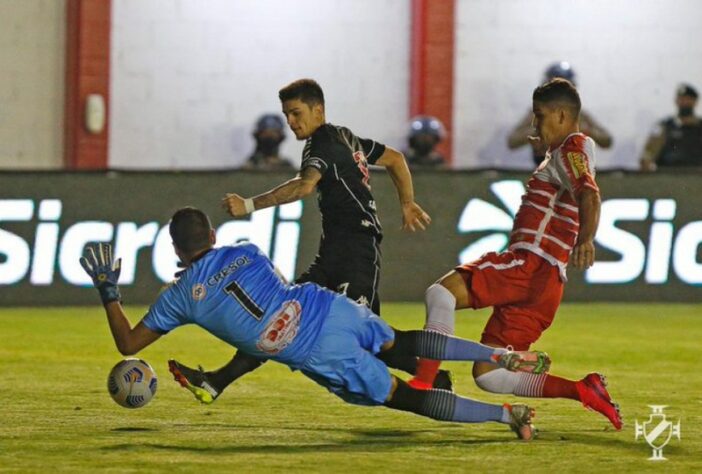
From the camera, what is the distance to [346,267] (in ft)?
28.8

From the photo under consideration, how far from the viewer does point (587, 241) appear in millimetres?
7648

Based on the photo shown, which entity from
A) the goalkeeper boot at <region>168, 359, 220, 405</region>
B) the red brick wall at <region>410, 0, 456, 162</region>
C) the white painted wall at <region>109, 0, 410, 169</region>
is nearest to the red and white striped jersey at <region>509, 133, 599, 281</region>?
the goalkeeper boot at <region>168, 359, 220, 405</region>

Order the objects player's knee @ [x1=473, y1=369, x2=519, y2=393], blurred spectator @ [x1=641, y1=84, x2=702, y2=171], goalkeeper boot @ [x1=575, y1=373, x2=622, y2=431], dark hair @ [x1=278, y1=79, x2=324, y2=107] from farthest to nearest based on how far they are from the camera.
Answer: blurred spectator @ [x1=641, y1=84, x2=702, y2=171], dark hair @ [x1=278, y1=79, x2=324, y2=107], player's knee @ [x1=473, y1=369, x2=519, y2=393], goalkeeper boot @ [x1=575, y1=373, x2=622, y2=431]

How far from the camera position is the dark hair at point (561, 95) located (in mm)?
8344

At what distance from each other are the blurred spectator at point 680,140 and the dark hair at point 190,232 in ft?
35.8

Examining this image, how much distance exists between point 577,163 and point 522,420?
1.24 m

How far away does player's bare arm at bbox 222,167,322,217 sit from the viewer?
25.9 ft

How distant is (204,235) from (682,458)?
7.59 feet

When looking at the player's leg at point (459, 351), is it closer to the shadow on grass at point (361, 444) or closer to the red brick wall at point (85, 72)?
the shadow on grass at point (361, 444)

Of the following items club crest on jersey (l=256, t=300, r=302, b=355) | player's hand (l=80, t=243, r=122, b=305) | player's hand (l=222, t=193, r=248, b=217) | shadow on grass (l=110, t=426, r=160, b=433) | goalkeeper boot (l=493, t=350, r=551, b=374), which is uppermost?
player's hand (l=222, t=193, r=248, b=217)

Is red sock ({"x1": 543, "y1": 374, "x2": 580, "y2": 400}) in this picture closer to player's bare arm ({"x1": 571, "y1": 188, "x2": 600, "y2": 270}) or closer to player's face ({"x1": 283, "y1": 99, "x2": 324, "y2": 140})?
player's bare arm ({"x1": 571, "y1": 188, "x2": 600, "y2": 270})

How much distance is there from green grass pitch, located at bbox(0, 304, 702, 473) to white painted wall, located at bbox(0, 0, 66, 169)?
23.0 feet

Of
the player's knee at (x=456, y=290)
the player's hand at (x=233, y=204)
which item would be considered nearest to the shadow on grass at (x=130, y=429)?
the player's hand at (x=233, y=204)

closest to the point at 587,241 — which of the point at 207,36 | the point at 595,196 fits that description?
the point at 595,196
